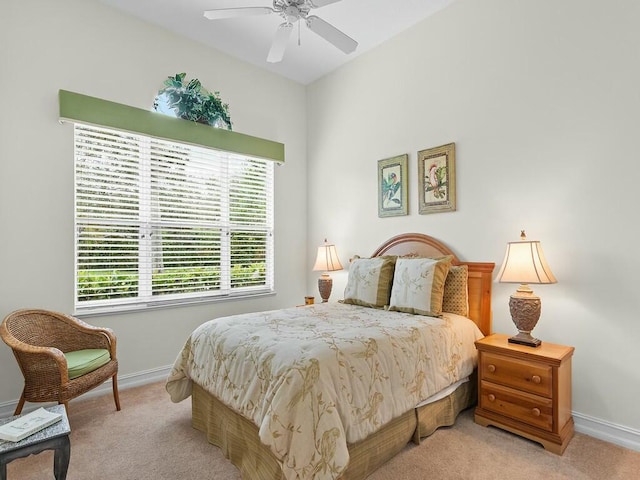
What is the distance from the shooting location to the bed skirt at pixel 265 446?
1.76 meters

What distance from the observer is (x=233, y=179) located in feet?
13.0

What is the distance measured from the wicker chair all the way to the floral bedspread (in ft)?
1.87

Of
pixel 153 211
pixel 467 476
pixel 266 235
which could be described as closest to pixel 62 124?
pixel 153 211

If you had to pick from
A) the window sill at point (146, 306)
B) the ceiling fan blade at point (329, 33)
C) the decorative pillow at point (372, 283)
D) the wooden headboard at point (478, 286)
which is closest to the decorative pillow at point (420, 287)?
the decorative pillow at point (372, 283)

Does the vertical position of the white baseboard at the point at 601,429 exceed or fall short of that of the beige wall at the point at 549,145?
it falls short

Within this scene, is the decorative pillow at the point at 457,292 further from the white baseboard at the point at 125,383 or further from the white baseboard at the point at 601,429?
the white baseboard at the point at 125,383

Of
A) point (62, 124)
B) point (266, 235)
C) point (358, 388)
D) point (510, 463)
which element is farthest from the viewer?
point (266, 235)

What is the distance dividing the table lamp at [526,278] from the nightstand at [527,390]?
4.6 inches

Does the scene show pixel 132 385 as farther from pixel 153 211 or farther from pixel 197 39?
pixel 197 39

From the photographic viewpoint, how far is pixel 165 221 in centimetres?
343

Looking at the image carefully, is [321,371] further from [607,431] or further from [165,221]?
[165,221]

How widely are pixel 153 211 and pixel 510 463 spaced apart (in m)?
3.42

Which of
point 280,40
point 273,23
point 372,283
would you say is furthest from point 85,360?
point 273,23

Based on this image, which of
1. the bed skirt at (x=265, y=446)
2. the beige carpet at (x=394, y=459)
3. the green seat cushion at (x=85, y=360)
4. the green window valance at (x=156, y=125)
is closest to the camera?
Answer: the bed skirt at (x=265, y=446)
